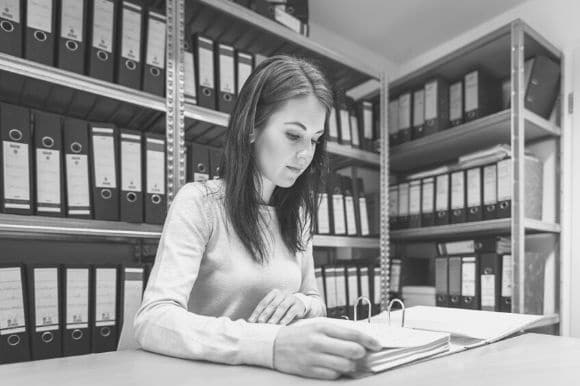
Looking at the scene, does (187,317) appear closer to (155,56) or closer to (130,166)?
(130,166)

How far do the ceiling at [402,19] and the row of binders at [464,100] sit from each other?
1.34 ft

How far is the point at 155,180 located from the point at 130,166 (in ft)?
0.30

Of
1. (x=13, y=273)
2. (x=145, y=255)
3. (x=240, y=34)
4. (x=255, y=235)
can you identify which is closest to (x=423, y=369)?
(x=255, y=235)

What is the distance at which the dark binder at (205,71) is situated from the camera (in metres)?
1.60

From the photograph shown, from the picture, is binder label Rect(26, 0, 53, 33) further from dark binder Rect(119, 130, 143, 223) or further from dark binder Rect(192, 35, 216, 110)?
dark binder Rect(192, 35, 216, 110)

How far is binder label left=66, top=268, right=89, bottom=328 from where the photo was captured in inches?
50.6

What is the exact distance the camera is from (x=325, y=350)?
53 cm

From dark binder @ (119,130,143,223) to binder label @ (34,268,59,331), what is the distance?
0.26 metres

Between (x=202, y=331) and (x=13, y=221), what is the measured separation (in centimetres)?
85

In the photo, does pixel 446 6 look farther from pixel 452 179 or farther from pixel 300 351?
pixel 300 351

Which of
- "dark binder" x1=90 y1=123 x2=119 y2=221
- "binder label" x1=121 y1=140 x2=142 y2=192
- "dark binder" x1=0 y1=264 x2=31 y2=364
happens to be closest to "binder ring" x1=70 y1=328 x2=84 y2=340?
"dark binder" x1=0 y1=264 x2=31 y2=364

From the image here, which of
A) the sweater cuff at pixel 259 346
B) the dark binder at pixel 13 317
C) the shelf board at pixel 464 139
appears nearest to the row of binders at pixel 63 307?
the dark binder at pixel 13 317

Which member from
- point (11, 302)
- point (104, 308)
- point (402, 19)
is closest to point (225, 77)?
point (104, 308)

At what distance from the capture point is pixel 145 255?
1.75m
